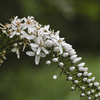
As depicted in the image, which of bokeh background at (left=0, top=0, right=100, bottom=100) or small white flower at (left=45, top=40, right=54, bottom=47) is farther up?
bokeh background at (left=0, top=0, right=100, bottom=100)

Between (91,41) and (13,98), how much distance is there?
131 centimetres

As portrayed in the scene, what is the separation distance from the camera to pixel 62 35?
6.75 ft

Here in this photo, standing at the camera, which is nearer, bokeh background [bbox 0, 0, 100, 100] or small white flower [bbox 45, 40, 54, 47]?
small white flower [bbox 45, 40, 54, 47]

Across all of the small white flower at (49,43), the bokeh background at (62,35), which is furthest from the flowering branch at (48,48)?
the bokeh background at (62,35)

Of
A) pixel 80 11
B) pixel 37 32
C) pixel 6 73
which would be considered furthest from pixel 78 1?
pixel 37 32

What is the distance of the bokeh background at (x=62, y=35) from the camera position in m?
1.60

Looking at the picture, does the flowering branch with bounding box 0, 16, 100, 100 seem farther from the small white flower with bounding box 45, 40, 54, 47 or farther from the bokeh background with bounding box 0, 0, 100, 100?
the bokeh background with bounding box 0, 0, 100, 100

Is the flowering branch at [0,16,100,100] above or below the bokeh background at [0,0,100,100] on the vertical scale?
below

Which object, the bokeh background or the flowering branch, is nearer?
the flowering branch

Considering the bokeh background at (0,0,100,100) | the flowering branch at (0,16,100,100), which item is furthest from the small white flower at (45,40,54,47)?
the bokeh background at (0,0,100,100)

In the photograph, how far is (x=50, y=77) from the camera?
1770 millimetres

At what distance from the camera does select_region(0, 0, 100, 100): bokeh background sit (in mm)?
1604

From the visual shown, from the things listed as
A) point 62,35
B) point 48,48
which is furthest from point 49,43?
point 62,35

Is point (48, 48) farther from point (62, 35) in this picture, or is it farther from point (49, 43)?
point (62, 35)
